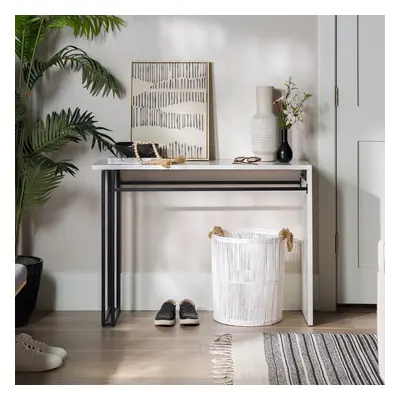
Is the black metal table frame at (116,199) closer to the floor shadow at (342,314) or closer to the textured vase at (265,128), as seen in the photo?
the textured vase at (265,128)

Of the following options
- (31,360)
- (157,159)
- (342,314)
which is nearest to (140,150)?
(157,159)

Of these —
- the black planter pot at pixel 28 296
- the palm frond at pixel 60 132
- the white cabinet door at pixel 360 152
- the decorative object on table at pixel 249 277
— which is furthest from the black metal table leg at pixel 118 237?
the white cabinet door at pixel 360 152

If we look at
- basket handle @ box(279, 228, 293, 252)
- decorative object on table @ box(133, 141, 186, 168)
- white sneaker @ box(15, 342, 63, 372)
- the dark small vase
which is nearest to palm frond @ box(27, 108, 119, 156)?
decorative object on table @ box(133, 141, 186, 168)

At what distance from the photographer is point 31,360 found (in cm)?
320

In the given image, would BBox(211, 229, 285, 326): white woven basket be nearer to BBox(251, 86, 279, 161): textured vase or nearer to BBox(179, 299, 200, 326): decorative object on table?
BBox(179, 299, 200, 326): decorative object on table

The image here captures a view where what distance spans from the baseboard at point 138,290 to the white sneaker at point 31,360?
112cm

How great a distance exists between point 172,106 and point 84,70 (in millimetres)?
525

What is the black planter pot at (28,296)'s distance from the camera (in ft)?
13.0

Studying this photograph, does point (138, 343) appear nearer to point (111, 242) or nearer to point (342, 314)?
point (111, 242)
